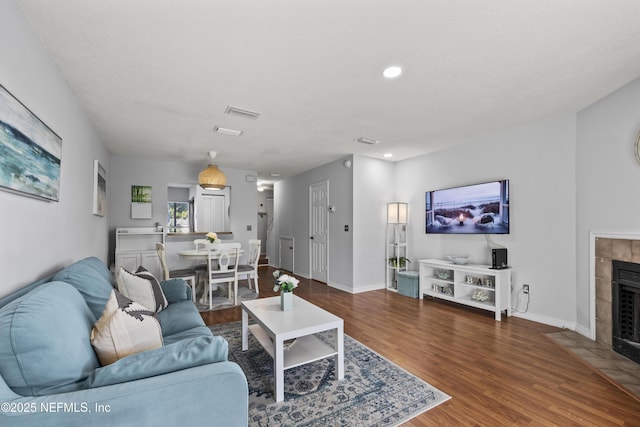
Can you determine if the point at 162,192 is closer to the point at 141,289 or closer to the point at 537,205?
the point at 141,289

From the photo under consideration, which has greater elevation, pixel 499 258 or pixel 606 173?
pixel 606 173

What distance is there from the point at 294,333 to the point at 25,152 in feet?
6.36

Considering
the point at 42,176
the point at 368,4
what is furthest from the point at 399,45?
the point at 42,176

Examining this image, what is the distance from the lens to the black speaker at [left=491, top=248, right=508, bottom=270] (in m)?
3.62

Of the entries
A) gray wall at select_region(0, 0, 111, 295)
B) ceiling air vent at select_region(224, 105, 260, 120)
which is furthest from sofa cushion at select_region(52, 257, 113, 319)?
ceiling air vent at select_region(224, 105, 260, 120)

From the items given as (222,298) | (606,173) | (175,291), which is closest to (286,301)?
(175,291)

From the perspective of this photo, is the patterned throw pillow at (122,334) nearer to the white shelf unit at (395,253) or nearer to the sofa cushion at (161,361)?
the sofa cushion at (161,361)

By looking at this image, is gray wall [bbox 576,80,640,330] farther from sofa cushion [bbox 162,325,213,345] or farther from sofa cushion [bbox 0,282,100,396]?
sofa cushion [bbox 0,282,100,396]

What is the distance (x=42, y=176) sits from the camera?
1.81 m

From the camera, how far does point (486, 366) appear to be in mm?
2398

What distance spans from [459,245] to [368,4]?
3749mm

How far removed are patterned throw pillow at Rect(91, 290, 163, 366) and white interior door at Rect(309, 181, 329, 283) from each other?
439cm

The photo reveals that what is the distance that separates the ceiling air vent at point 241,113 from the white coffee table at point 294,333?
1984 millimetres

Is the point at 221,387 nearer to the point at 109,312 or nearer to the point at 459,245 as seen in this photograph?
the point at 109,312
